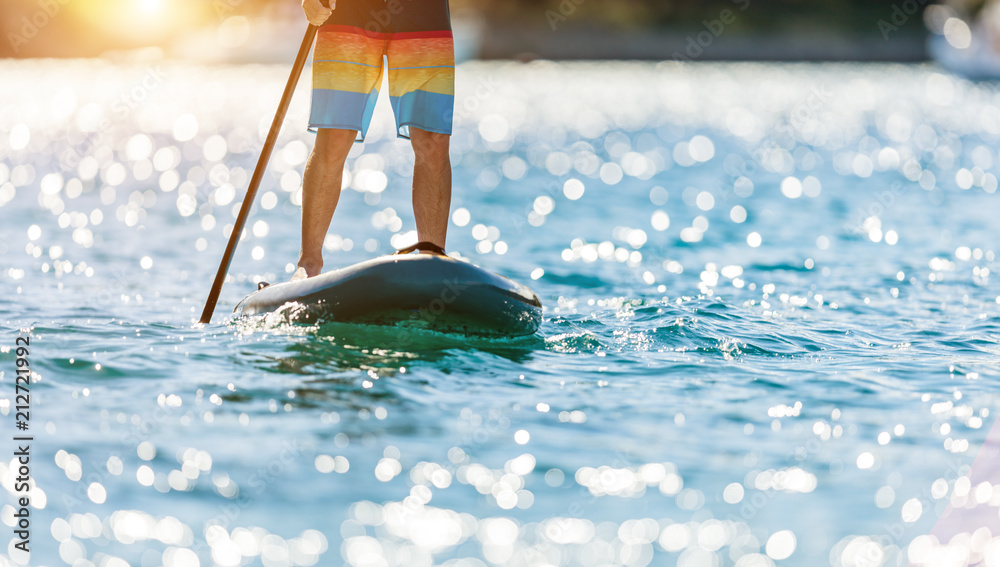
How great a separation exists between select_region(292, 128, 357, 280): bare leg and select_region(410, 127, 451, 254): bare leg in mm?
415

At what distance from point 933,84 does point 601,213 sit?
50.2 meters

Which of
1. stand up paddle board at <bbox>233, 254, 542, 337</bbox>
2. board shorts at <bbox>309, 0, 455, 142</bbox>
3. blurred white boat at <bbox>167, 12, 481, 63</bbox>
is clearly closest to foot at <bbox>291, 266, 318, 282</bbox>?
stand up paddle board at <bbox>233, 254, 542, 337</bbox>

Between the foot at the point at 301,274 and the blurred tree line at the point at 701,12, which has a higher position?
the blurred tree line at the point at 701,12

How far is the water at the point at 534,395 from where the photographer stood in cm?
401

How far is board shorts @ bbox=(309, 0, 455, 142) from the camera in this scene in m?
6.55

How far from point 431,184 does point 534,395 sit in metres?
1.75

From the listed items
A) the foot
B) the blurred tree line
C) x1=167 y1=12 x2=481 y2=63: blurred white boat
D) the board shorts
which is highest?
the blurred tree line

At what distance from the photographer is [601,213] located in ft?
49.9

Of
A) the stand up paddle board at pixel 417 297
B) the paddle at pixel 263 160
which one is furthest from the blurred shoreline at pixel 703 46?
the stand up paddle board at pixel 417 297

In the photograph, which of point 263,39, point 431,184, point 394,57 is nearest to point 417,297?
point 431,184

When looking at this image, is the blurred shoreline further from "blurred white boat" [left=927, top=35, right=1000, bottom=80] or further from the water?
the water

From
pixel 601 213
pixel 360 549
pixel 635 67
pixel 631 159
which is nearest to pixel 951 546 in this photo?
pixel 360 549

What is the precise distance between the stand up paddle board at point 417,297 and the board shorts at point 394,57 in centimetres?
88

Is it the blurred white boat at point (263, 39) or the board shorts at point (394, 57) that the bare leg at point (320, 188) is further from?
the blurred white boat at point (263, 39)
